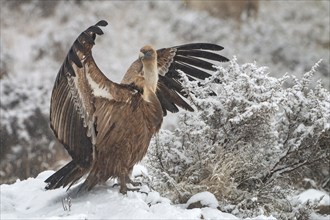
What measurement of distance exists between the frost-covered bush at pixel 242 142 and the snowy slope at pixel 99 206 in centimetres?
37

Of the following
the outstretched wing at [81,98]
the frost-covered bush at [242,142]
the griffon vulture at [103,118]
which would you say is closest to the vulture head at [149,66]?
the griffon vulture at [103,118]

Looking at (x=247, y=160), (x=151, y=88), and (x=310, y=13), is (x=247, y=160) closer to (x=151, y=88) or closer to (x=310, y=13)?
(x=151, y=88)

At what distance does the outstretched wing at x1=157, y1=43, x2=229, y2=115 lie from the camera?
5527 mm

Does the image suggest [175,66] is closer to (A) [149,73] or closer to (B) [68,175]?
(A) [149,73]

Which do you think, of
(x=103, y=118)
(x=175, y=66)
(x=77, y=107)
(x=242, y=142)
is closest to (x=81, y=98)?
(x=77, y=107)

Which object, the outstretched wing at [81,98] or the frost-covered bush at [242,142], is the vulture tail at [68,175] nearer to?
the outstretched wing at [81,98]

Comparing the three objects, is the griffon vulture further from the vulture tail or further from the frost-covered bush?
the frost-covered bush

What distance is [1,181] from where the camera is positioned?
331 inches

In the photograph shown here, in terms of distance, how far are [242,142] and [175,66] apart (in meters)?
0.79

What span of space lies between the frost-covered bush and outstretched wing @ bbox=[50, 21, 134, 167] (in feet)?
2.15

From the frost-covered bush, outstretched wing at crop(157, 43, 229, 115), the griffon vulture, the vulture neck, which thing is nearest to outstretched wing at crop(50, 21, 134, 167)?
the griffon vulture

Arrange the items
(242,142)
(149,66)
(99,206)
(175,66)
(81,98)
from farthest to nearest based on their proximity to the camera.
Answer: 1. (175,66)
2. (242,142)
3. (149,66)
4. (81,98)
5. (99,206)

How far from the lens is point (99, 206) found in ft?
14.4

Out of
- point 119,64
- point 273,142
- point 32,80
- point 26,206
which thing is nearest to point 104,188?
point 26,206
